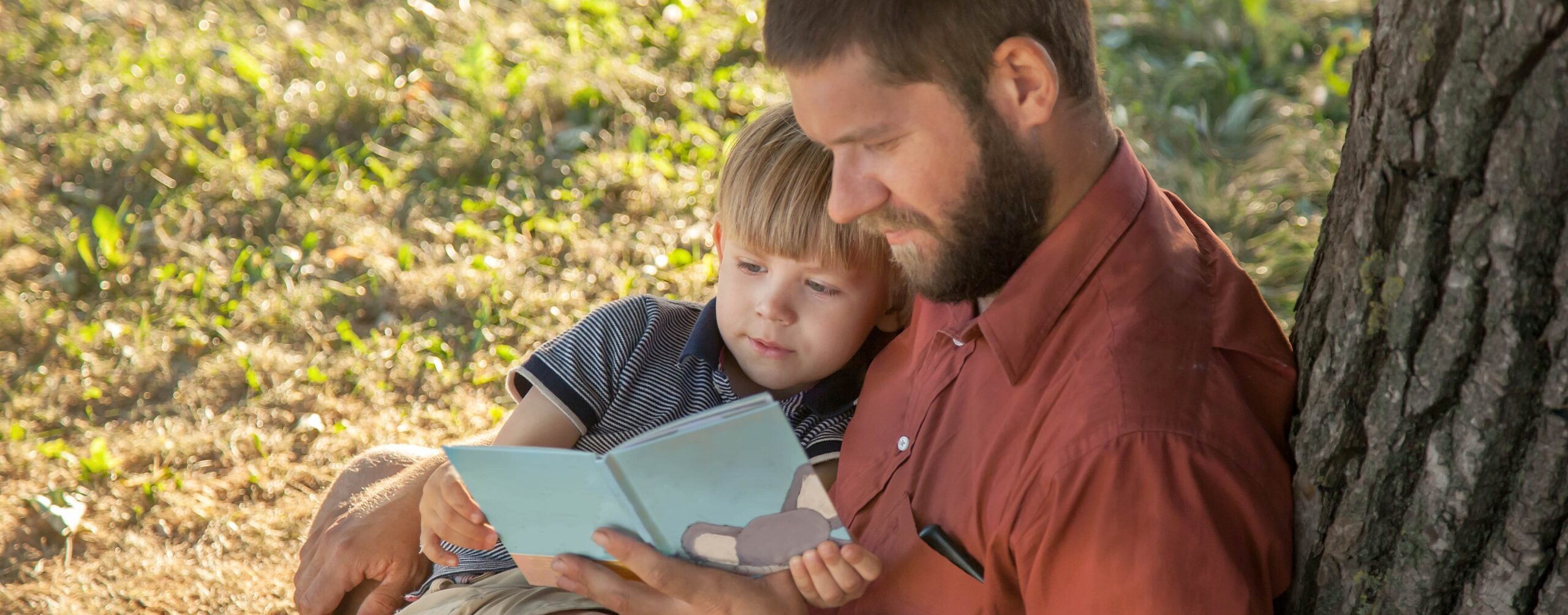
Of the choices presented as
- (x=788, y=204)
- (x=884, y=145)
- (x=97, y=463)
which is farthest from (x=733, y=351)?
(x=97, y=463)

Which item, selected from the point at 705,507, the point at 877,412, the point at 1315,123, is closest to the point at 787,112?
the point at 877,412

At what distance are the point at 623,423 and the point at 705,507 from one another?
2.62ft

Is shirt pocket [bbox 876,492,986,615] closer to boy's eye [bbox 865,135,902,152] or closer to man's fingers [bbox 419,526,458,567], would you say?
boy's eye [bbox 865,135,902,152]

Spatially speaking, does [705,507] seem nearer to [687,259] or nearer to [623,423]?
[623,423]

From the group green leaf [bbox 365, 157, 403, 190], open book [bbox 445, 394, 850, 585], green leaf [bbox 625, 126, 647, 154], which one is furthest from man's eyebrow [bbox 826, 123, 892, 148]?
green leaf [bbox 365, 157, 403, 190]

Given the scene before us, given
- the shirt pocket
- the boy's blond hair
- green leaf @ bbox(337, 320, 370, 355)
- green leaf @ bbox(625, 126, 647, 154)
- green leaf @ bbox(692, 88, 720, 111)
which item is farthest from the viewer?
green leaf @ bbox(692, 88, 720, 111)

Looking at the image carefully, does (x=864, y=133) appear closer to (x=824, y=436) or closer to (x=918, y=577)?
(x=918, y=577)

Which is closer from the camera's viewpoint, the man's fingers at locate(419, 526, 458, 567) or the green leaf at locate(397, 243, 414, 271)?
the man's fingers at locate(419, 526, 458, 567)

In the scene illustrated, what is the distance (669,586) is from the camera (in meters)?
1.81

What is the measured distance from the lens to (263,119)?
4691mm

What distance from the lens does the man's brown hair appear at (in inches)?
65.2

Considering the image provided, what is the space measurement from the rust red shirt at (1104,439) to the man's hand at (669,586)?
0.14 m

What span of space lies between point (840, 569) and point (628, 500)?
32 cm

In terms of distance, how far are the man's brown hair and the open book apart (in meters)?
0.50
